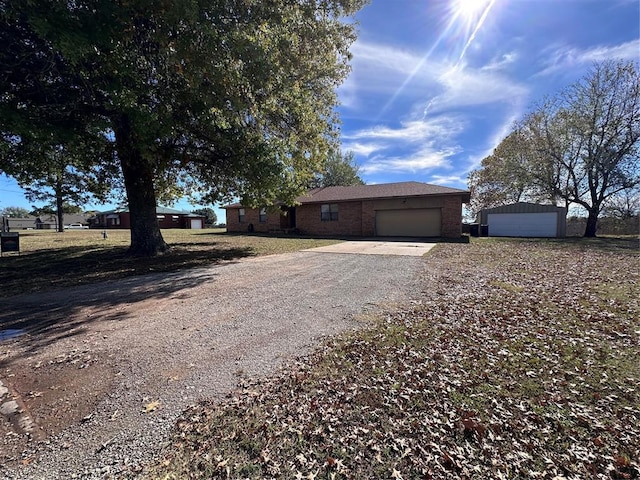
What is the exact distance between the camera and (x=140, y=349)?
3625 mm

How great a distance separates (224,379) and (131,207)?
952 cm

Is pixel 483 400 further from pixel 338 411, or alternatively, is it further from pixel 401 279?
pixel 401 279

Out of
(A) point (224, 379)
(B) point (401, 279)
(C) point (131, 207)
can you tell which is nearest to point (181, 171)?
(C) point (131, 207)

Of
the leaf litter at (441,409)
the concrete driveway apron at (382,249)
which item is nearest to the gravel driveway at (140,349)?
the leaf litter at (441,409)

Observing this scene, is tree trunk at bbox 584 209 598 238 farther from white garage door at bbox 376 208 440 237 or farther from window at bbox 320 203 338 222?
window at bbox 320 203 338 222

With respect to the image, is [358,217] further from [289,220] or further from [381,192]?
[289,220]

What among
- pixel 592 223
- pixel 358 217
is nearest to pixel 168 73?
pixel 358 217

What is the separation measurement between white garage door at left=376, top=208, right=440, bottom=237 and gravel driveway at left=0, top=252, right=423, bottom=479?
531 inches

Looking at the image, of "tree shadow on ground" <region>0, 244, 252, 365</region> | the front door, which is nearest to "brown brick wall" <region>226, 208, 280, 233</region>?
the front door

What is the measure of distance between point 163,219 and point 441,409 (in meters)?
48.5

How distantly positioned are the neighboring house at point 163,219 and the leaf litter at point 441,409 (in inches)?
1834

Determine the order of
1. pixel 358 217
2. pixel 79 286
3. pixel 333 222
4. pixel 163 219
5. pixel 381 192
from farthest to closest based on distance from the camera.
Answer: pixel 163 219 < pixel 333 222 < pixel 358 217 < pixel 381 192 < pixel 79 286

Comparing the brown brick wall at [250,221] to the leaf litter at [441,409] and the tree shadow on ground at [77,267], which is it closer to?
the tree shadow on ground at [77,267]

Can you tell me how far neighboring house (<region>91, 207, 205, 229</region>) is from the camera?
44469mm
